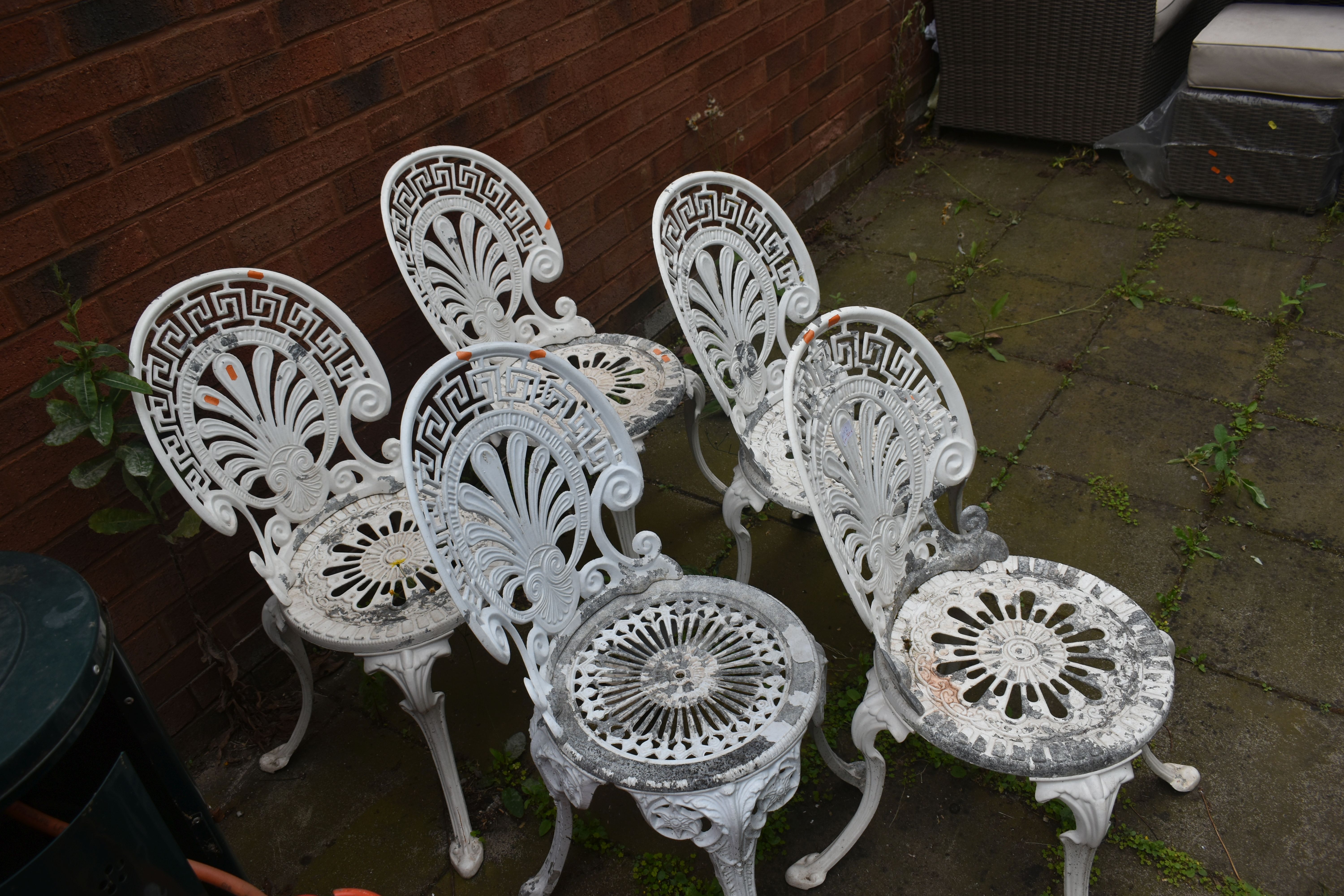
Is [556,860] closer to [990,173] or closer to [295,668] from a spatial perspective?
[295,668]

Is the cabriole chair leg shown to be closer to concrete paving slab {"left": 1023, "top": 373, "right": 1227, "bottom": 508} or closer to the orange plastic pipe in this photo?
the orange plastic pipe

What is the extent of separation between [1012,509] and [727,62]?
2084 mm

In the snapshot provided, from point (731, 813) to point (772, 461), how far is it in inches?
38.2

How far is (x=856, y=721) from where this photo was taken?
1.77 metres

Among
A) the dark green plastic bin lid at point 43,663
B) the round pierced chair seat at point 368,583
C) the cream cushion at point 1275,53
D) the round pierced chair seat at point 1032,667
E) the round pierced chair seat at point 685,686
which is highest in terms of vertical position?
the dark green plastic bin lid at point 43,663

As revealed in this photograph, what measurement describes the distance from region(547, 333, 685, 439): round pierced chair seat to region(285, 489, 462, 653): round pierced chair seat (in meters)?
0.61

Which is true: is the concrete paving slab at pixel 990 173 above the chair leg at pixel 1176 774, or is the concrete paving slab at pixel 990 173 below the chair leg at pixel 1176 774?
above

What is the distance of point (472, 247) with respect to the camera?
2660 mm

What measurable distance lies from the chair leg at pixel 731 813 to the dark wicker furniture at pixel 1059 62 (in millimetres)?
3917

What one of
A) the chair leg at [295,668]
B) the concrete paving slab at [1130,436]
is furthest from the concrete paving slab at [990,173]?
the chair leg at [295,668]

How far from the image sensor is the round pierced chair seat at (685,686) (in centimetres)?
161

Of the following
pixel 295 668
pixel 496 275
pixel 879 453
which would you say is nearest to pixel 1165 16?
pixel 496 275

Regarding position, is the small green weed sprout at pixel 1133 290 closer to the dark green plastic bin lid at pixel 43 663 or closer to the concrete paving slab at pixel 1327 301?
the concrete paving slab at pixel 1327 301

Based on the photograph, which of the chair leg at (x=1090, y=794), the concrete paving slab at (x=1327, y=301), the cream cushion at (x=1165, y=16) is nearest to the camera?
the chair leg at (x=1090, y=794)
